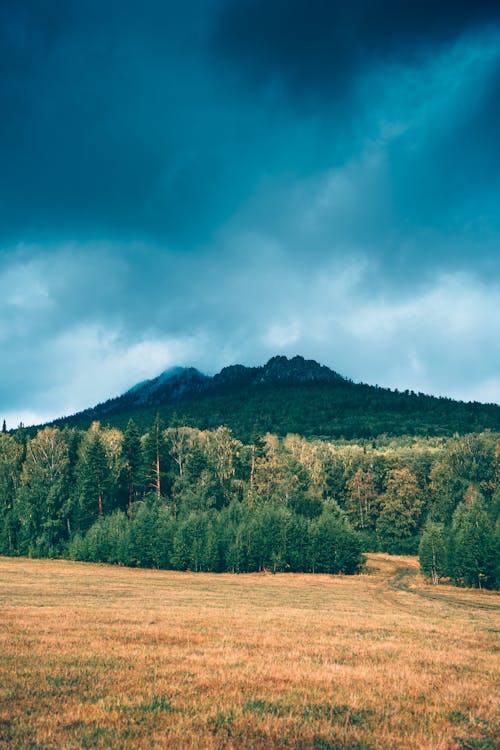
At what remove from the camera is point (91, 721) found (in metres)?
10.4

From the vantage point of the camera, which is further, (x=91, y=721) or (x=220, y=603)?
(x=220, y=603)

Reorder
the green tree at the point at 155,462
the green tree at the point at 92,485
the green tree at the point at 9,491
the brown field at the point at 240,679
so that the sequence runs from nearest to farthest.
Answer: the brown field at the point at 240,679, the green tree at the point at 92,485, the green tree at the point at 9,491, the green tree at the point at 155,462

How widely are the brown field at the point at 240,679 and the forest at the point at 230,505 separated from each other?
47.9 metres

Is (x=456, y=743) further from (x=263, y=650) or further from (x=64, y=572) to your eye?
(x=64, y=572)

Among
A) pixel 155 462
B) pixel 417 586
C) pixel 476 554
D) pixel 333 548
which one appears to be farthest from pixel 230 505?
pixel 476 554

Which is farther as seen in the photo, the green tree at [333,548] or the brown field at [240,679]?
the green tree at [333,548]

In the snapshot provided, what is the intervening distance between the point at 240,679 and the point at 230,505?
78278 millimetres

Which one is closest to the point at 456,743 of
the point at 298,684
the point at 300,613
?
the point at 298,684

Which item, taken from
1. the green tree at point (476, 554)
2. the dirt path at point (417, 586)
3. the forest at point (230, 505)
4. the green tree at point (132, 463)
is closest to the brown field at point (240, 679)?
the dirt path at point (417, 586)

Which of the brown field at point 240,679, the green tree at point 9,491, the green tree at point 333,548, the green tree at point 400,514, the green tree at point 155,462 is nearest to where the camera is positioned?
the brown field at point 240,679

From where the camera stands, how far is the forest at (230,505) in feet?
259

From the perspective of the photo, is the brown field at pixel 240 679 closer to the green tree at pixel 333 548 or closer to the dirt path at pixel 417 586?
the dirt path at pixel 417 586

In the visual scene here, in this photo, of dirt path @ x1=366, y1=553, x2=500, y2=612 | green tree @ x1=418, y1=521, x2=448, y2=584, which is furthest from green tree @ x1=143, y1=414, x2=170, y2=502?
green tree @ x1=418, y1=521, x2=448, y2=584

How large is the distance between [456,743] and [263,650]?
32.9 feet
